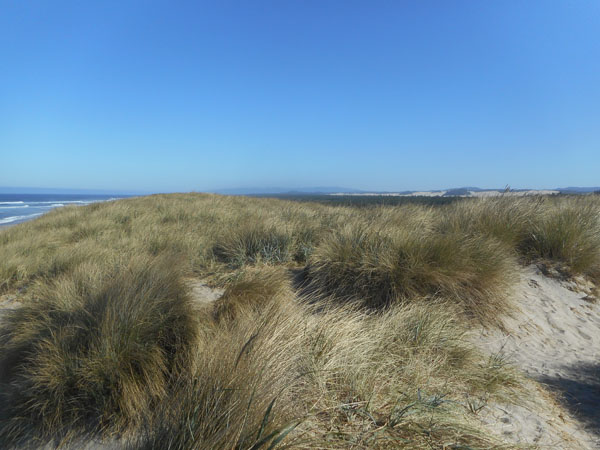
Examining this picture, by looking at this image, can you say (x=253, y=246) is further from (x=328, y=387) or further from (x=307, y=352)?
(x=328, y=387)

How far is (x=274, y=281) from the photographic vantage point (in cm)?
426

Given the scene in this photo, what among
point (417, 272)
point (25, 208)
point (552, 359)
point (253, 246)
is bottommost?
point (25, 208)

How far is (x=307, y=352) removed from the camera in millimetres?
2484

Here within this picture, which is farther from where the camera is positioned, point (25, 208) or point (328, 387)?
point (25, 208)

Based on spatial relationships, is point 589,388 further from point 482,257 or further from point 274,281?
point 274,281

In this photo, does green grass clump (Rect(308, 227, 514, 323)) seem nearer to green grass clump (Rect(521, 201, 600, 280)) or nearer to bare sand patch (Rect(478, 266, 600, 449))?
bare sand patch (Rect(478, 266, 600, 449))

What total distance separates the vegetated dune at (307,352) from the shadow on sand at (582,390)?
0.03 m

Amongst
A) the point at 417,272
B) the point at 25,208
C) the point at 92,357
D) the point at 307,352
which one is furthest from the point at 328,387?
the point at 25,208

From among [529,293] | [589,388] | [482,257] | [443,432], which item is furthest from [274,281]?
[529,293]

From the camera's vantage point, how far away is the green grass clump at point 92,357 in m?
2.13

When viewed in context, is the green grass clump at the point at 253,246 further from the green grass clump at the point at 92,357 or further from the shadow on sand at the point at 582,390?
the shadow on sand at the point at 582,390

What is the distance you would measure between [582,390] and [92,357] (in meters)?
4.34

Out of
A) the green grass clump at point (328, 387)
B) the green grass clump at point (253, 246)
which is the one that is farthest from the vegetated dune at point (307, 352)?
the green grass clump at point (253, 246)

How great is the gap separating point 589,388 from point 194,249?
599 centimetres
